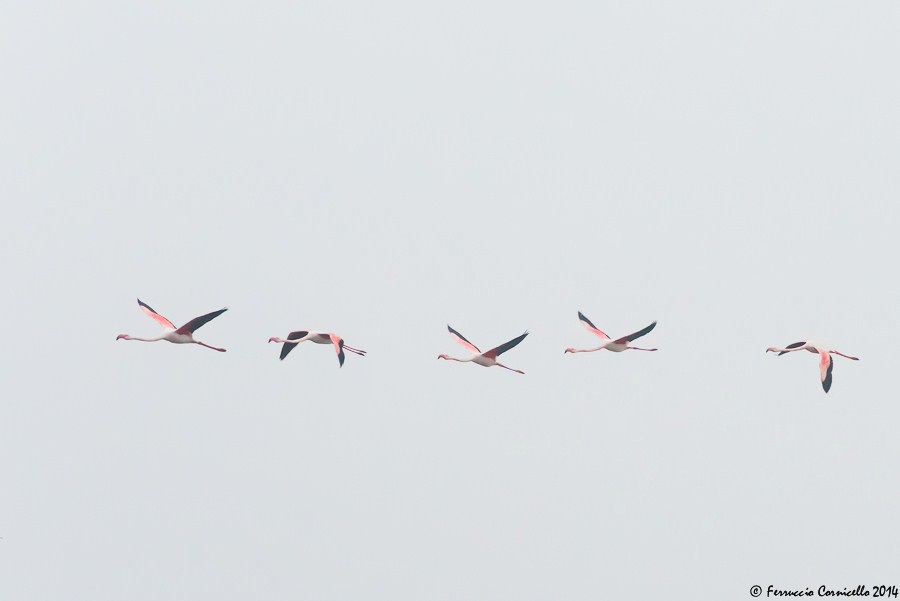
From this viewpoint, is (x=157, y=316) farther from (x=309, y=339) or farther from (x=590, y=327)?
(x=590, y=327)

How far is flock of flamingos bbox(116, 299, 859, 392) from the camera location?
3991cm

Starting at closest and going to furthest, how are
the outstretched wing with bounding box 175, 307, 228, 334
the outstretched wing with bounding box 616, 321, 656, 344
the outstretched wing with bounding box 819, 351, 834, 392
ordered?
1. the outstretched wing with bounding box 175, 307, 228, 334
2. the outstretched wing with bounding box 616, 321, 656, 344
3. the outstretched wing with bounding box 819, 351, 834, 392

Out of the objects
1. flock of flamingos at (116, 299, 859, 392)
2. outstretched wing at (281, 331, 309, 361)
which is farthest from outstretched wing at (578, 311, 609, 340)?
outstretched wing at (281, 331, 309, 361)

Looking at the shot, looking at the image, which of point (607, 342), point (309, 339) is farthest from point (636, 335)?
point (309, 339)

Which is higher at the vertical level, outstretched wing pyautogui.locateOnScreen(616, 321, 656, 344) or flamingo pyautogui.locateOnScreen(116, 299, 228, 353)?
outstretched wing pyautogui.locateOnScreen(616, 321, 656, 344)

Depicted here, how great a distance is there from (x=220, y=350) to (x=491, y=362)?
6248mm

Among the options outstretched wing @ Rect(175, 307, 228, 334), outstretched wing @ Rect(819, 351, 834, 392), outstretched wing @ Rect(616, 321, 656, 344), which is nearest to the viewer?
outstretched wing @ Rect(175, 307, 228, 334)

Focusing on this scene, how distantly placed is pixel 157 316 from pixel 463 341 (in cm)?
706

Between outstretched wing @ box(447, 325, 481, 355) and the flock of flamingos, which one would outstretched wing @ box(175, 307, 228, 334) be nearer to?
the flock of flamingos

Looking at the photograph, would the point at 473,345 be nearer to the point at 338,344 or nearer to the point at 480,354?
the point at 480,354

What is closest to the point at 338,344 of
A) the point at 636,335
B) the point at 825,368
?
the point at 636,335

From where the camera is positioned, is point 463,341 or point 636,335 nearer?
point 636,335

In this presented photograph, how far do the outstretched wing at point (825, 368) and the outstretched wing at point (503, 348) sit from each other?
6.88 m

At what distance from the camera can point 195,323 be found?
39.4 metres
